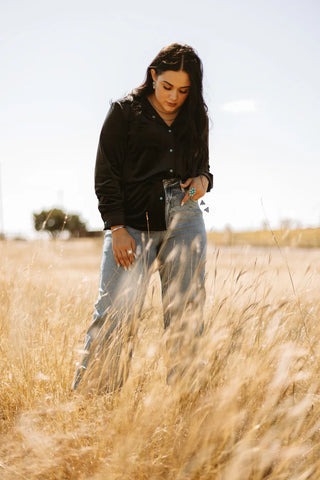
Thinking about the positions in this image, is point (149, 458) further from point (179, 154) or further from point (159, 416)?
point (179, 154)

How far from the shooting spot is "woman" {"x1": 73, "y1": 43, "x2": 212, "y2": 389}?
6.11ft

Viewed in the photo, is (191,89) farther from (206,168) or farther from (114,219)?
(114,219)

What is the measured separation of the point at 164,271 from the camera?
198 cm

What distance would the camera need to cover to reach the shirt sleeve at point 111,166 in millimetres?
1881

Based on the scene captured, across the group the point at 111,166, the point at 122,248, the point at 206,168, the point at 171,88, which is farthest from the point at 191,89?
the point at 122,248

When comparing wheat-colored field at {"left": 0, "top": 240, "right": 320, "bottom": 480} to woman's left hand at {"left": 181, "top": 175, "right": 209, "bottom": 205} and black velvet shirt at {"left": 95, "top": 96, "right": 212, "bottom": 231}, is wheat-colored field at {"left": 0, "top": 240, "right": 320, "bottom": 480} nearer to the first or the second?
woman's left hand at {"left": 181, "top": 175, "right": 209, "bottom": 205}

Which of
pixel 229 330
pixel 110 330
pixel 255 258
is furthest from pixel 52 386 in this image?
pixel 255 258

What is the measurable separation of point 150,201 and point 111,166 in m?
0.25

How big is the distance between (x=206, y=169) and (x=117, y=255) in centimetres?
70

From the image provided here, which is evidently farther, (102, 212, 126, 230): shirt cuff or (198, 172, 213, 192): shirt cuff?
(198, 172, 213, 192): shirt cuff

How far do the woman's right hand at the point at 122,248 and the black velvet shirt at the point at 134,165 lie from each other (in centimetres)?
5

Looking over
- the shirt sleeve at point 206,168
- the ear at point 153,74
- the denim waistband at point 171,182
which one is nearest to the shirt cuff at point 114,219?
the denim waistband at point 171,182

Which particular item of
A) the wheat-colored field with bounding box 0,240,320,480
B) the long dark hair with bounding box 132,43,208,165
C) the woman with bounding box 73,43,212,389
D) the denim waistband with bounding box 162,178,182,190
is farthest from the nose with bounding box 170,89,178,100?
the wheat-colored field with bounding box 0,240,320,480

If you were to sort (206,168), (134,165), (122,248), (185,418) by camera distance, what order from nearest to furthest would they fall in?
1. (185,418)
2. (122,248)
3. (134,165)
4. (206,168)
